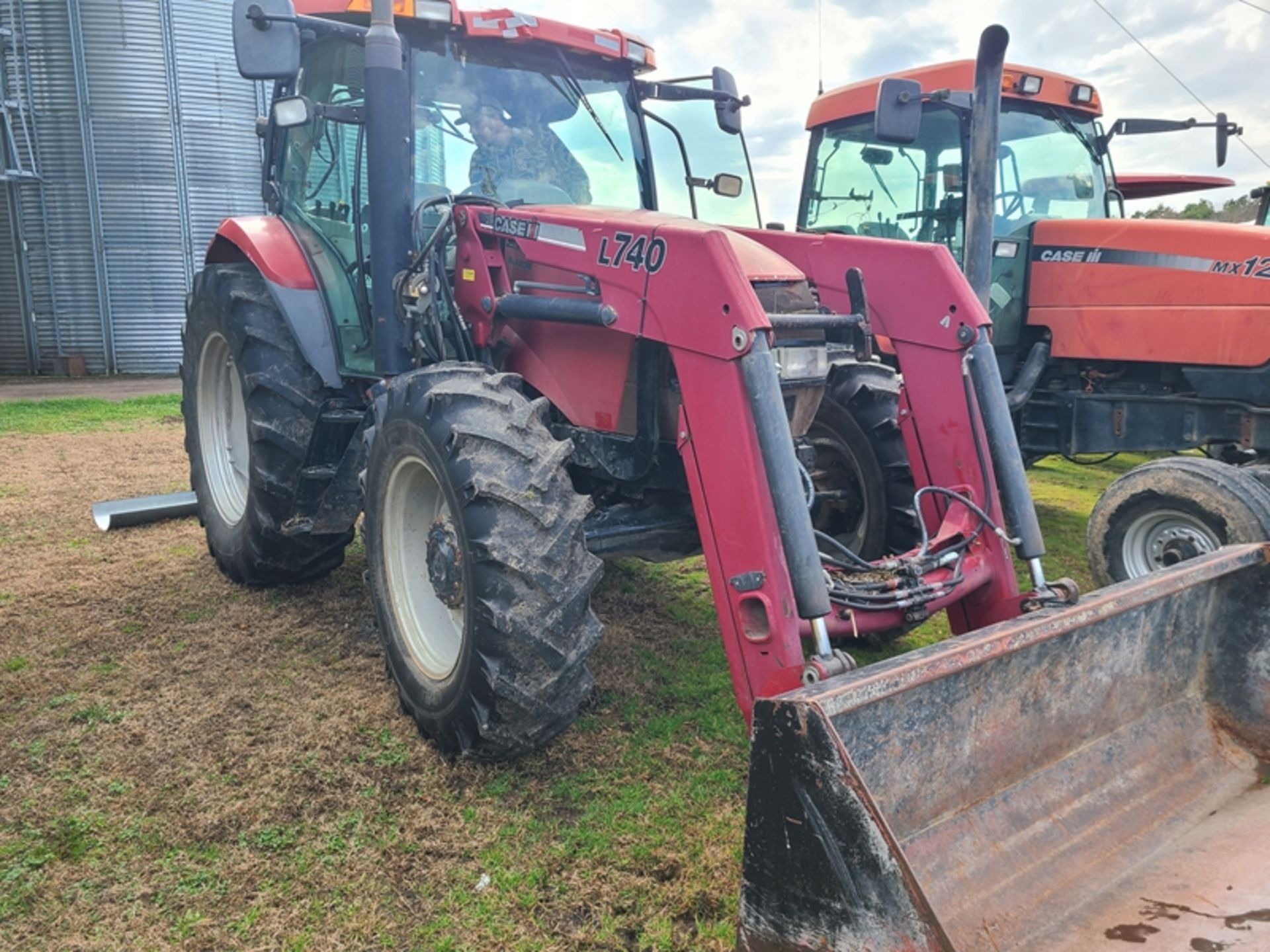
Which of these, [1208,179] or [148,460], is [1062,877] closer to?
[148,460]

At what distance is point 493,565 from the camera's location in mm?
2807

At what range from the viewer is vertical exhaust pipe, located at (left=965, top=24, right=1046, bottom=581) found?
9.93 ft

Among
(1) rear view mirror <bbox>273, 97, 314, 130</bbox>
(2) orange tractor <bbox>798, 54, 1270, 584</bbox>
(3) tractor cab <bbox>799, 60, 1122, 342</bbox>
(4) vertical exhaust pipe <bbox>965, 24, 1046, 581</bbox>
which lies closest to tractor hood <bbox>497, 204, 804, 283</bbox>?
(4) vertical exhaust pipe <bbox>965, 24, 1046, 581</bbox>

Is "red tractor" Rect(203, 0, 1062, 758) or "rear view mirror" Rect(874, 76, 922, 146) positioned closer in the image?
"red tractor" Rect(203, 0, 1062, 758)

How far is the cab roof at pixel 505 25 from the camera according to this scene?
365cm

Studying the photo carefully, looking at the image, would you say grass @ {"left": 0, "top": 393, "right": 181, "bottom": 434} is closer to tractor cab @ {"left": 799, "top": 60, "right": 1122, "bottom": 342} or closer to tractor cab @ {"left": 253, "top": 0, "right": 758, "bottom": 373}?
tractor cab @ {"left": 253, "top": 0, "right": 758, "bottom": 373}

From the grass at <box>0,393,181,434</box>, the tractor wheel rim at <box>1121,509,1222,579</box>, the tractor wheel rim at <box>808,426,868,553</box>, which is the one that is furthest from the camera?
the grass at <box>0,393,181,434</box>

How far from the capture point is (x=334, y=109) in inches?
149

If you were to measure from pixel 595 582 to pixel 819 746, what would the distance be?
3.65 feet

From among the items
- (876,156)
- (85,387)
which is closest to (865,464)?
(876,156)

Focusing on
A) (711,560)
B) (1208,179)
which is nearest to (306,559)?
(711,560)

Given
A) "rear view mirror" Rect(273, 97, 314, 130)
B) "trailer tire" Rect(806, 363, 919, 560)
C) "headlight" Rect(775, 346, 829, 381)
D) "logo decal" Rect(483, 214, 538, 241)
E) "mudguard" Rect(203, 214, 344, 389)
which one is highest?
"rear view mirror" Rect(273, 97, 314, 130)

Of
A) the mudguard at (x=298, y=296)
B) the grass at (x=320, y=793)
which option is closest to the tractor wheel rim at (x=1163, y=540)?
the grass at (x=320, y=793)

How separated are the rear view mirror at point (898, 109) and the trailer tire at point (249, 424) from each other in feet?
9.78
